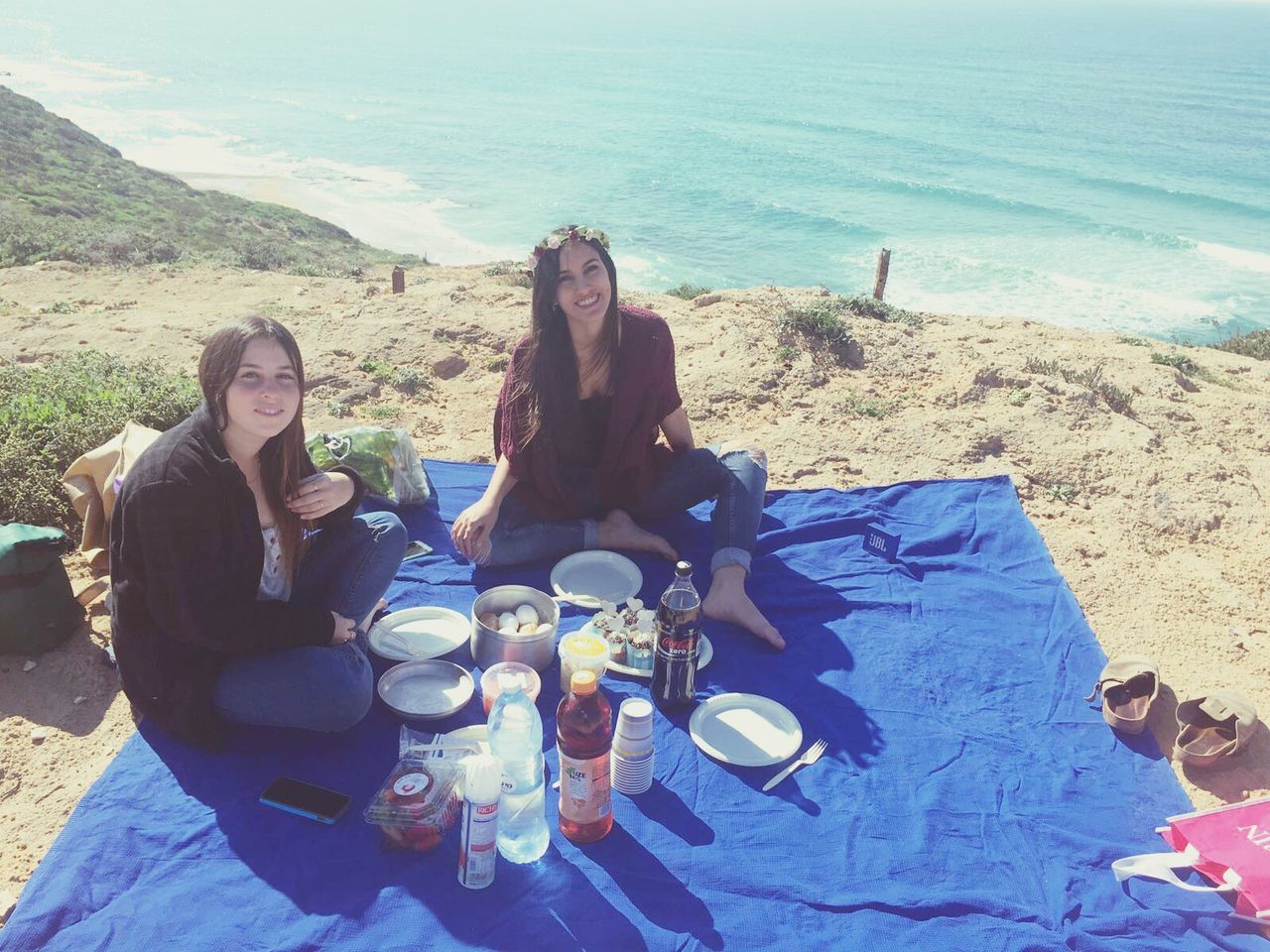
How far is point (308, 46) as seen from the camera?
8775 centimetres

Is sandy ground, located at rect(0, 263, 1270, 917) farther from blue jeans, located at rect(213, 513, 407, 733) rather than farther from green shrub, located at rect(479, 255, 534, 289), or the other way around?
green shrub, located at rect(479, 255, 534, 289)

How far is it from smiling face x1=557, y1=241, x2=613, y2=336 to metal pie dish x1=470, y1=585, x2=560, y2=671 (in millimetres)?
1329

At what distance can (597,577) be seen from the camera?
440 cm

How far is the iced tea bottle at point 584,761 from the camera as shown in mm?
2617

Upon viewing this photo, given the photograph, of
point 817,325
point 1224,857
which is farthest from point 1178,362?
point 1224,857

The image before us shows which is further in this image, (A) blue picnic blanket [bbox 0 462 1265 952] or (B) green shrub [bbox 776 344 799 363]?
(B) green shrub [bbox 776 344 799 363]

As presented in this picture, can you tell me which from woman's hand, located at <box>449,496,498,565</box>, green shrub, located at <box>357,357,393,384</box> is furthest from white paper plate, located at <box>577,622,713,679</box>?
green shrub, located at <box>357,357,393,384</box>

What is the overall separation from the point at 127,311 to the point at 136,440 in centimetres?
721

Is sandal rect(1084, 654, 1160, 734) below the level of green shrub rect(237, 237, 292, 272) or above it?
above

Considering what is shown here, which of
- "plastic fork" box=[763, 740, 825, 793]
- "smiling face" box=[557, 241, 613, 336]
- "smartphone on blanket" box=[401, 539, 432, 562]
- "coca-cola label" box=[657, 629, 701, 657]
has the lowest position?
"plastic fork" box=[763, 740, 825, 793]

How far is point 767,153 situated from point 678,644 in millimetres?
41959

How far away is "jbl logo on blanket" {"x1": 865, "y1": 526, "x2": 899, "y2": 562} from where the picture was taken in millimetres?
4828

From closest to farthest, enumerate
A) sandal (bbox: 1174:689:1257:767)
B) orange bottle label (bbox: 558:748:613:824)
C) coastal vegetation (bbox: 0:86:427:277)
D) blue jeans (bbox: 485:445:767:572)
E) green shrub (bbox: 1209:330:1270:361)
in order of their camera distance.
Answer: orange bottle label (bbox: 558:748:613:824) → sandal (bbox: 1174:689:1257:767) → blue jeans (bbox: 485:445:767:572) → green shrub (bbox: 1209:330:1270:361) → coastal vegetation (bbox: 0:86:427:277)

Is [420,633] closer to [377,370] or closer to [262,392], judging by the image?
[262,392]
